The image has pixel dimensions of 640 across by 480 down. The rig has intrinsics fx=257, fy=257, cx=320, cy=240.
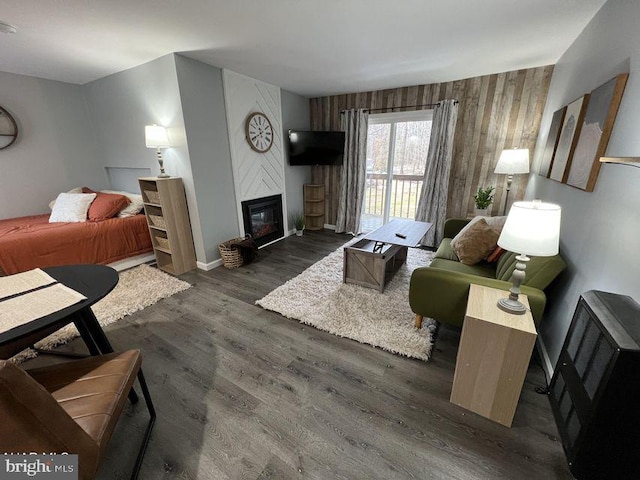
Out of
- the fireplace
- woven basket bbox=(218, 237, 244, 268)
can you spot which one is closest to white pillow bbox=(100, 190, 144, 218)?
woven basket bbox=(218, 237, 244, 268)

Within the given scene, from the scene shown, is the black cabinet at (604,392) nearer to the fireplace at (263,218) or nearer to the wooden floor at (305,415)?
the wooden floor at (305,415)

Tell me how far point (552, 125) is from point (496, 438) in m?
2.86

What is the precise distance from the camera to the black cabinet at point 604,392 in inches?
36.4

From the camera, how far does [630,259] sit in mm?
1172

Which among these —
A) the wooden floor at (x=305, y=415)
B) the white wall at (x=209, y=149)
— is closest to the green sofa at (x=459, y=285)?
the wooden floor at (x=305, y=415)

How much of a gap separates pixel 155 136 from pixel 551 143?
159 inches

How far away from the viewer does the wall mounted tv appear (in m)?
4.32

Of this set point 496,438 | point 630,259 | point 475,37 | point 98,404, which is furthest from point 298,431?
point 475,37

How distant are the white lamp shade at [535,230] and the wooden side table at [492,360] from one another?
1.23ft

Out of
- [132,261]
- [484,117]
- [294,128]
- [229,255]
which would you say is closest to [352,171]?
[294,128]

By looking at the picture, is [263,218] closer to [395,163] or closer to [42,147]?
[395,163]

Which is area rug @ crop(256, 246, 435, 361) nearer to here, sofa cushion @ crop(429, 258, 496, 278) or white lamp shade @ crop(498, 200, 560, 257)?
sofa cushion @ crop(429, 258, 496, 278)

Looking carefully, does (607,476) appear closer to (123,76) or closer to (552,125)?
(552,125)

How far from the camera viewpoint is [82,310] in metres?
1.35
